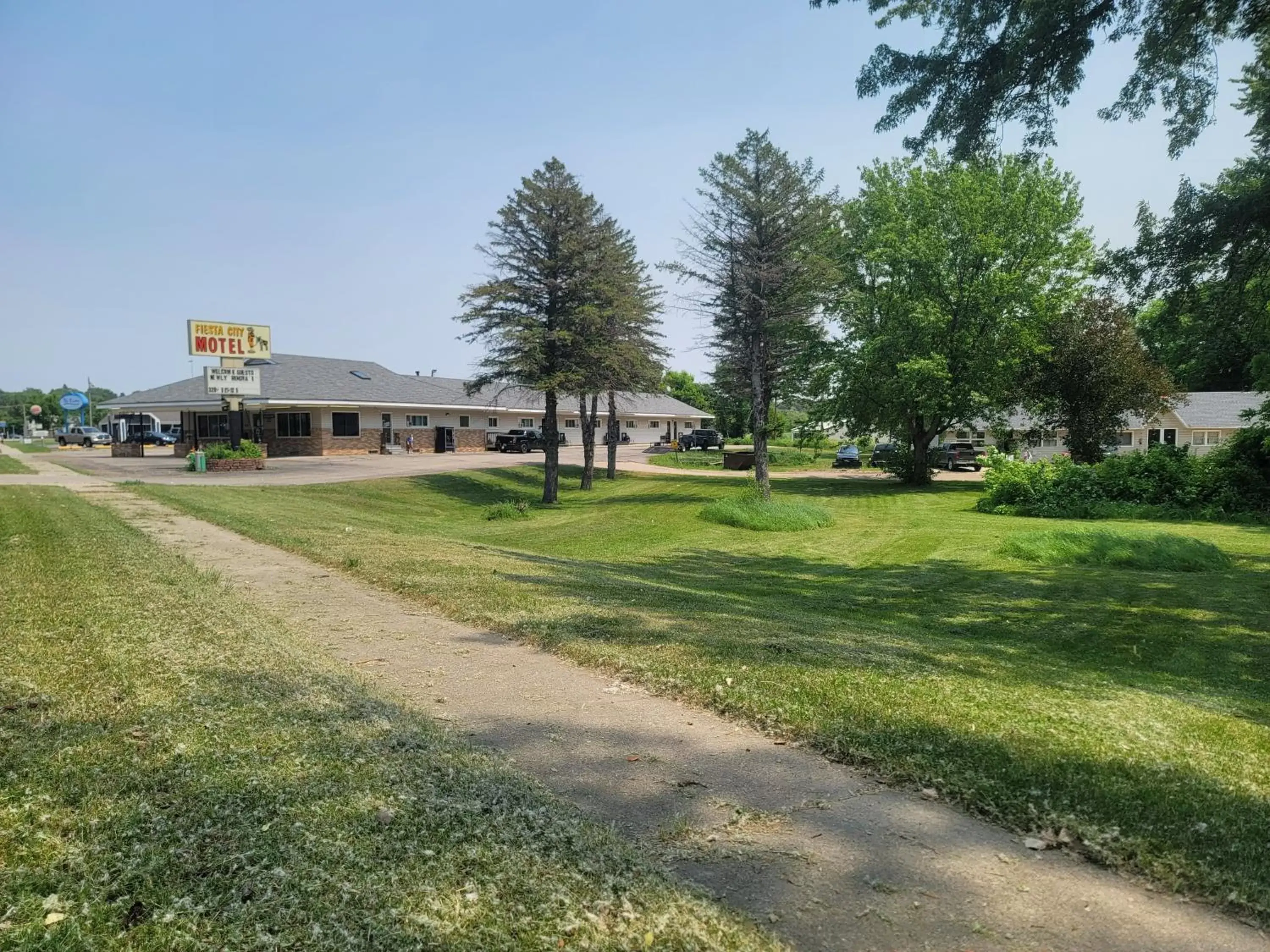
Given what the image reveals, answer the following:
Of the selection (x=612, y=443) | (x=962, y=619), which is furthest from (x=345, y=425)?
(x=962, y=619)

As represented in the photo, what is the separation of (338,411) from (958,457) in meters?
33.7

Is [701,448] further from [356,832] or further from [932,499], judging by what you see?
[356,832]

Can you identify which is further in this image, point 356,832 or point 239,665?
point 239,665

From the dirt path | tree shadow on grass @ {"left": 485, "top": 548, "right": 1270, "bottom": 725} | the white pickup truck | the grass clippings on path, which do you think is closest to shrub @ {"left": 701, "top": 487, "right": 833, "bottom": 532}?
tree shadow on grass @ {"left": 485, "top": 548, "right": 1270, "bottom": 725}

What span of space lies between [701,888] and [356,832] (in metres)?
1.25

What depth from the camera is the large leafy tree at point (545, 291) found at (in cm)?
2594

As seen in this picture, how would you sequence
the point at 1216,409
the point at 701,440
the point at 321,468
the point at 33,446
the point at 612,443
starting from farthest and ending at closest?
the point at 33,446 → the point at 701,440 → the point at 1216,409 → the point at 612,443 → the point at 321,468

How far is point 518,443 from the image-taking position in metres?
50.1

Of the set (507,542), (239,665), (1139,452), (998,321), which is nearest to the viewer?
(239,665)

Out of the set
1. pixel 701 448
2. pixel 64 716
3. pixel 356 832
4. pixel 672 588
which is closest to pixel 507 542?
pixel 672 588

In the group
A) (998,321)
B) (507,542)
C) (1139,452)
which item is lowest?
(507,542)

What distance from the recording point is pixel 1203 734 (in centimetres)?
Answer: 458

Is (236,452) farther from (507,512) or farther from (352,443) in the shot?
(507,512)

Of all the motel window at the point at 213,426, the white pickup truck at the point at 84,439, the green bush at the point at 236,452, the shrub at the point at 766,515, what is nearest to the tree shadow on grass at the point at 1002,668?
the shrub at the point at 766,515
